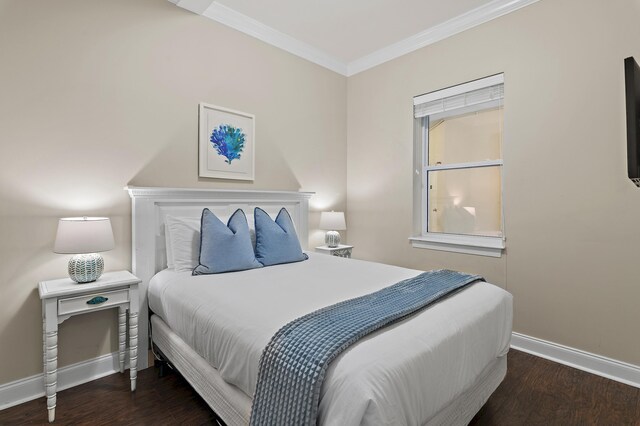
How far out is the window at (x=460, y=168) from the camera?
3.00m

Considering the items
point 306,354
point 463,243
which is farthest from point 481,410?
point 463,243

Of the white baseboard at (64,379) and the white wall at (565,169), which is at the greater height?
the white wall at (565,169)

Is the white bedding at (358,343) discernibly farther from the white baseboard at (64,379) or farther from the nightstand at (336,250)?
the nightstand at (336,250)

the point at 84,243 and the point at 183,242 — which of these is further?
the point at 183,242

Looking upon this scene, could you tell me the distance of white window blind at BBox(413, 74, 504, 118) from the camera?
2883 mm

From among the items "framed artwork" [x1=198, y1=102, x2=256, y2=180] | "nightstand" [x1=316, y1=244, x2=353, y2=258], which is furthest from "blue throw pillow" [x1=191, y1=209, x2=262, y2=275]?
"nightstand" [x1=316, y1=244, x2=353, y2=258]

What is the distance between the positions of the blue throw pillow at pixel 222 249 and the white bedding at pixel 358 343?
9 centimetres

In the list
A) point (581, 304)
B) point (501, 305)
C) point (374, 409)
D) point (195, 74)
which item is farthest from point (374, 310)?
point (195, 74)

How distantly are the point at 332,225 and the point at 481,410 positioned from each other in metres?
2.13

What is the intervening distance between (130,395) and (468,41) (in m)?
3.85

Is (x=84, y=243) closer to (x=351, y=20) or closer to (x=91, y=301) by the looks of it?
(x=91, y=301)

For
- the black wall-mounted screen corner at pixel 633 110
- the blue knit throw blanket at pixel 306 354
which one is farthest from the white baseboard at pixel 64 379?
the black wall-mounted screen corner at pixel 633 110

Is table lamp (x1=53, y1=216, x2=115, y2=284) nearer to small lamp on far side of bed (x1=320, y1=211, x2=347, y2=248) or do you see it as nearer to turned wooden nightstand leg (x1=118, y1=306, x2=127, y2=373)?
turned wooden nightstand leg (x1=118, y1=306, x2=127, y2=373)

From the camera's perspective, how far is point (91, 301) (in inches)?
76.9
